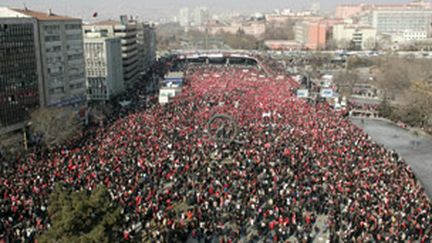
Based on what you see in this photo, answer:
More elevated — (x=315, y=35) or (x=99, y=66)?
(x=315, y=35)

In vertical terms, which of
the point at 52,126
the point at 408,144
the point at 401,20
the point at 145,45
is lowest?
the point at 408,144

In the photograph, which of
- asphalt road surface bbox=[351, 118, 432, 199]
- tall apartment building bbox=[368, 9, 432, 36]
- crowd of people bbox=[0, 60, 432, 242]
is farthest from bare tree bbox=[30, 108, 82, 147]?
tall apartment building bbox=[368, 9, 432, 36]

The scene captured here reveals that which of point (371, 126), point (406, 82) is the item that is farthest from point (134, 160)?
point (406, 82)

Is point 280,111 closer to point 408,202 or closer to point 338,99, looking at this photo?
point 338,99

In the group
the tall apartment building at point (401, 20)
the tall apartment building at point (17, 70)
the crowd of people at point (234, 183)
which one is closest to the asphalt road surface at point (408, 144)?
the crowd of people at point (234, 183)

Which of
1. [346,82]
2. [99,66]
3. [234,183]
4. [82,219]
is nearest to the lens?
[82,219]

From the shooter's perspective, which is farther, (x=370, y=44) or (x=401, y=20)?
(x=401, y=20)

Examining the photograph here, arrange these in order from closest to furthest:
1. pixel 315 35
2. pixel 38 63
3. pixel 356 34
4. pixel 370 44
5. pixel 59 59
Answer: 1. pixel 38 63
2. pixel 59 59
3. pixel 370 44
4. pixel 356 34
5. pixel 315 35

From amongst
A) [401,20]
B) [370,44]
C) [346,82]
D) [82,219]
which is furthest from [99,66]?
[401,20]

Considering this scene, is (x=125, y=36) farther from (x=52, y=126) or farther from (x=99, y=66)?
(x=52, y=126)
